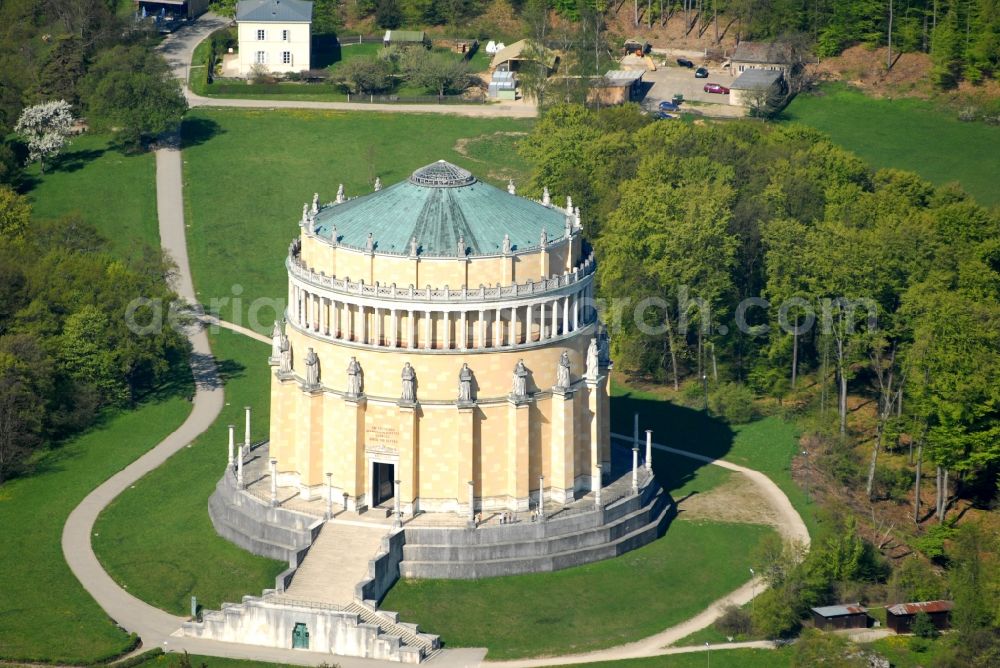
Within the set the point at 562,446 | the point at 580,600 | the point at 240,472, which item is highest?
the point at 562,446

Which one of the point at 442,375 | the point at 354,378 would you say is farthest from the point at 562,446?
the point at 354,378

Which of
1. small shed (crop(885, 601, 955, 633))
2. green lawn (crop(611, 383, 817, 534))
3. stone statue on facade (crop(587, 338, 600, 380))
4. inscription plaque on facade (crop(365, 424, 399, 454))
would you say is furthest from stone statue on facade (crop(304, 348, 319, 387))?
small shed (crop(885, 601, 955, 633))

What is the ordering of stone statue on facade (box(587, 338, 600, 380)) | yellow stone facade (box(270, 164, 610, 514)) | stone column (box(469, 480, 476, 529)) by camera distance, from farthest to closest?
stone statue on facade (box(587, 338, 600, 380)), stone column (box(469, 480, 476, 529)), yellow stone facade (box(270, 164, 610, 514))

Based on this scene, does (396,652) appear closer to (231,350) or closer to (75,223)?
(231,350)

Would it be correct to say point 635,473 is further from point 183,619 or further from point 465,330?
point 183,619

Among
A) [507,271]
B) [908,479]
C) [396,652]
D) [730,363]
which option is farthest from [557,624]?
[730,363]

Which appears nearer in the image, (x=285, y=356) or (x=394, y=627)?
(x=394, y=627)

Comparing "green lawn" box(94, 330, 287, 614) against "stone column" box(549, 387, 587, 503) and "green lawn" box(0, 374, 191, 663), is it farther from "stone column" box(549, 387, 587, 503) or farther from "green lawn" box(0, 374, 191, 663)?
"stone column" box(549, 387, 587, 503)
